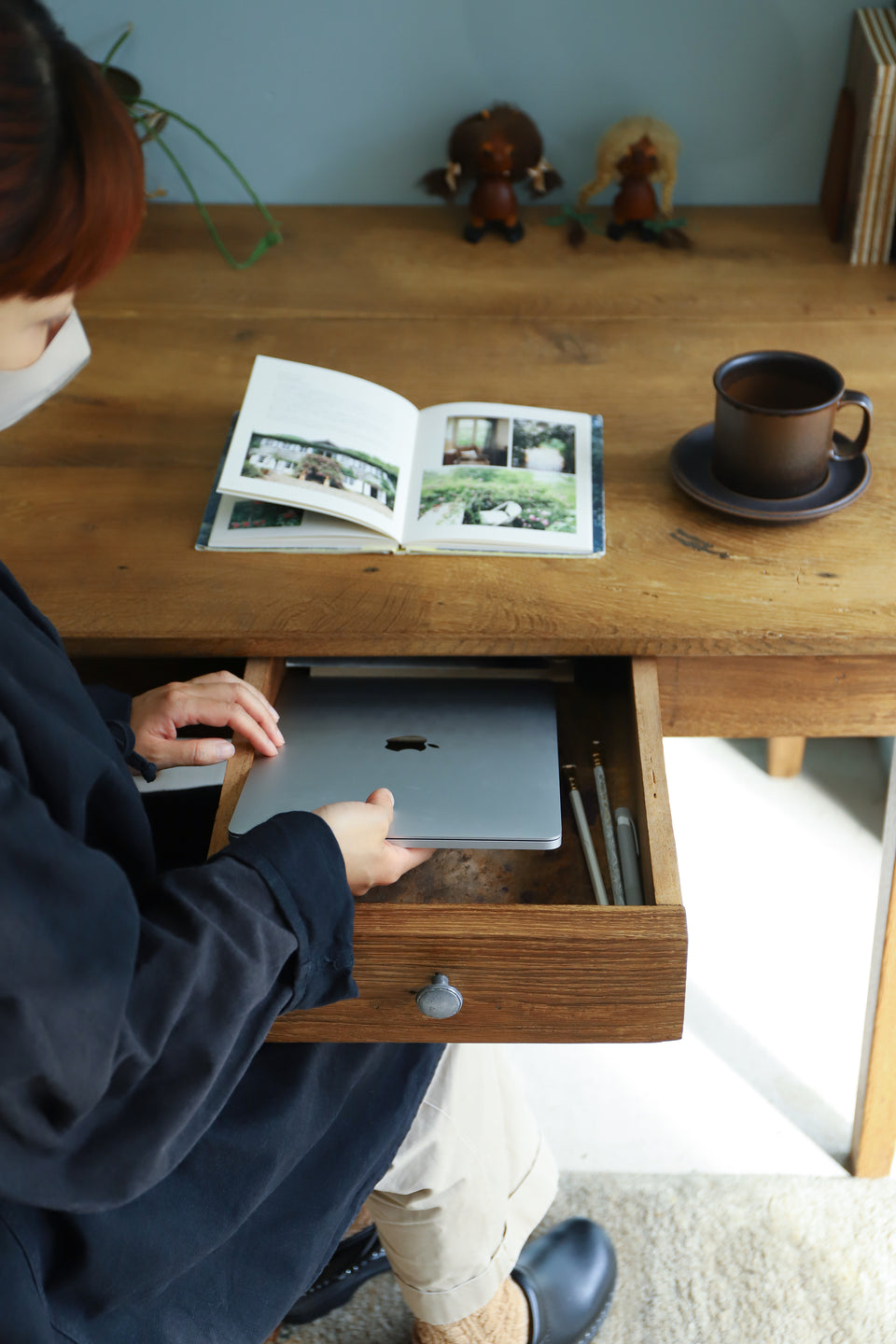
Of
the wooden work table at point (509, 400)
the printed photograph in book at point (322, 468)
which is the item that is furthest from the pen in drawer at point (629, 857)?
the printed photograph in book at point (322, 468)

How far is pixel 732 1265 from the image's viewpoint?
3.99ft

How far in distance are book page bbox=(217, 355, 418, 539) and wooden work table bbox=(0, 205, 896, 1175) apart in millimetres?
56

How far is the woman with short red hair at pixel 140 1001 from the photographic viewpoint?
60cm

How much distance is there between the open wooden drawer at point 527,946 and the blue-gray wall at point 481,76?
0.95 meters

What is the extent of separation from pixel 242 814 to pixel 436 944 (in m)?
0.17

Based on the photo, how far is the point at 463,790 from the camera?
2.89 feet

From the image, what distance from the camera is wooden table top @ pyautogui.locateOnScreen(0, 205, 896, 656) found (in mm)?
948

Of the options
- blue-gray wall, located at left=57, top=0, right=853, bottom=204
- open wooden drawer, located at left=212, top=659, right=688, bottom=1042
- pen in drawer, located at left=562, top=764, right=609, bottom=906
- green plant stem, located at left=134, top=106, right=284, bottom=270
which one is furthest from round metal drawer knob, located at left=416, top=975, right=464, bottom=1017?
blue-gray wall, located at left=57, top=0, right=853, bottom=204

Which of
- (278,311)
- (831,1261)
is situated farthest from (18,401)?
(831,1261)

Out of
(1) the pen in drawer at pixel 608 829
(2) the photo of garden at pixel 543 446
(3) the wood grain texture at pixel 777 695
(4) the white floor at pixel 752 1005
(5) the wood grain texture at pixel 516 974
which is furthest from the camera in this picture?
(4) the white floor at pixel 752 1005

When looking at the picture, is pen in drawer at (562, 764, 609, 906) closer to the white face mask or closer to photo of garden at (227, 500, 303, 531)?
photo of garden at (227, 500, 303, 531)

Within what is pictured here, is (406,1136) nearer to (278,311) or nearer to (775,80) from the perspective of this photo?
(278,311)

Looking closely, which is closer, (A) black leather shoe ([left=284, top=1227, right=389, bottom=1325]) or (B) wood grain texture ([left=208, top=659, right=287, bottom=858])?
(B) wood grain texture ([left=208, top=659, right=287, bottom=858])

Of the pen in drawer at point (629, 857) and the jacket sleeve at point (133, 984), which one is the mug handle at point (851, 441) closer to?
the pen in drawer at point (629, 857)
